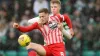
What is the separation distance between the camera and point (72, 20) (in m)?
17.2

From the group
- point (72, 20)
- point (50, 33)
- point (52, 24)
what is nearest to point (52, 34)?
point (50, 33)

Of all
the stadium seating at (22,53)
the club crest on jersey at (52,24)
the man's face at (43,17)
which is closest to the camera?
the man's face at (43,17)

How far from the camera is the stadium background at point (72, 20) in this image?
1628cm

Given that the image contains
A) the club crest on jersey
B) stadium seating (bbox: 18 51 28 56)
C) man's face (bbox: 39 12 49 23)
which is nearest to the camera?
man's face (bbox: 39 12 49 23)

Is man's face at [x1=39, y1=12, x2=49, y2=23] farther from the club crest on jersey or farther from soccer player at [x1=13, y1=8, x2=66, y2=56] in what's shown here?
the club crest on jersey

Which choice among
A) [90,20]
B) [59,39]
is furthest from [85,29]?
[59,39]

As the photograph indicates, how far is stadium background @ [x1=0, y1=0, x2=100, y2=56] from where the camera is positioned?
16.3 metres

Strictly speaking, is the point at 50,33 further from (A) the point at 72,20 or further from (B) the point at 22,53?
(A) the point at 72,20

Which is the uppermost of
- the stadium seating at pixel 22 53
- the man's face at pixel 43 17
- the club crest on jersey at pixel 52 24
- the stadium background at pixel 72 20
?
the man's face at pixel 43 17

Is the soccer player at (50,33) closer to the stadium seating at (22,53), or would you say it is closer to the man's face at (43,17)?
the man's face at (43,17)

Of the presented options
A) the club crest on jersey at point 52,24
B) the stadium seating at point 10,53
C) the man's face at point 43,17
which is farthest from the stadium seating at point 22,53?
the man's face at point 43,17

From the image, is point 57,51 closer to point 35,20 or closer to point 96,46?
point 35,20

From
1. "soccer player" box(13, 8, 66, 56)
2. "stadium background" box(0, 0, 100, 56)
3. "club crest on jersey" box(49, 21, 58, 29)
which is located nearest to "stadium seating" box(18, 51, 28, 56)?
"stadium background" box(0, 0, 100, 56)

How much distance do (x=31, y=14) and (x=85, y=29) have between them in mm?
2087
